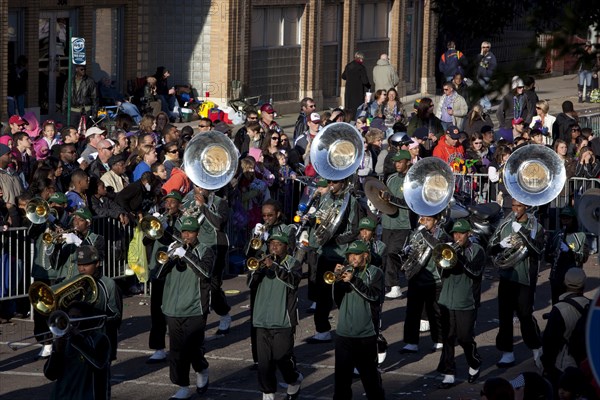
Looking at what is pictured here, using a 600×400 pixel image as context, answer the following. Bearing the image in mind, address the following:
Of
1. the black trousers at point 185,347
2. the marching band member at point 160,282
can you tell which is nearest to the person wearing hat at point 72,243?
the marching band member at point 160,282

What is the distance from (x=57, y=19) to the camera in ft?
92.4

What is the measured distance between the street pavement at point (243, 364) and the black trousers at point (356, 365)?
96cm

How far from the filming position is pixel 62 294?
11.2 metres

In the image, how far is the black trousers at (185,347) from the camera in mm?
13234

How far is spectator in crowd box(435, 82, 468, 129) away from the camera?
2531 cm

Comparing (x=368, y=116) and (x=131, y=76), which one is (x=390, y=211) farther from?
(x=131, y=76)

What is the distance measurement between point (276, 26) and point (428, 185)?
17.4m

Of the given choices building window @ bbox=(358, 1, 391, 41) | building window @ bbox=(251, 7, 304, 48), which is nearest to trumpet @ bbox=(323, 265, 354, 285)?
building window @ bbox=(251, 7, 304, 48)

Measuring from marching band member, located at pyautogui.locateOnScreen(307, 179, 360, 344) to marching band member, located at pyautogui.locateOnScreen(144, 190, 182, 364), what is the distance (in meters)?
1.73

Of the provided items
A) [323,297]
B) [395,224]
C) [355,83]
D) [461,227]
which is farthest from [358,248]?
[355,83]

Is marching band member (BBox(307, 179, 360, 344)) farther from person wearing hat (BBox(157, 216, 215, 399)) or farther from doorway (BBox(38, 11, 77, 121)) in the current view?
doorway (BBox(38, 11, 77, 121))

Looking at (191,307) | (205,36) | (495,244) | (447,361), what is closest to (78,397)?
(191,307)

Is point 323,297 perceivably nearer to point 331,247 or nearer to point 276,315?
point 331,247

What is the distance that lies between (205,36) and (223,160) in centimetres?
1530
